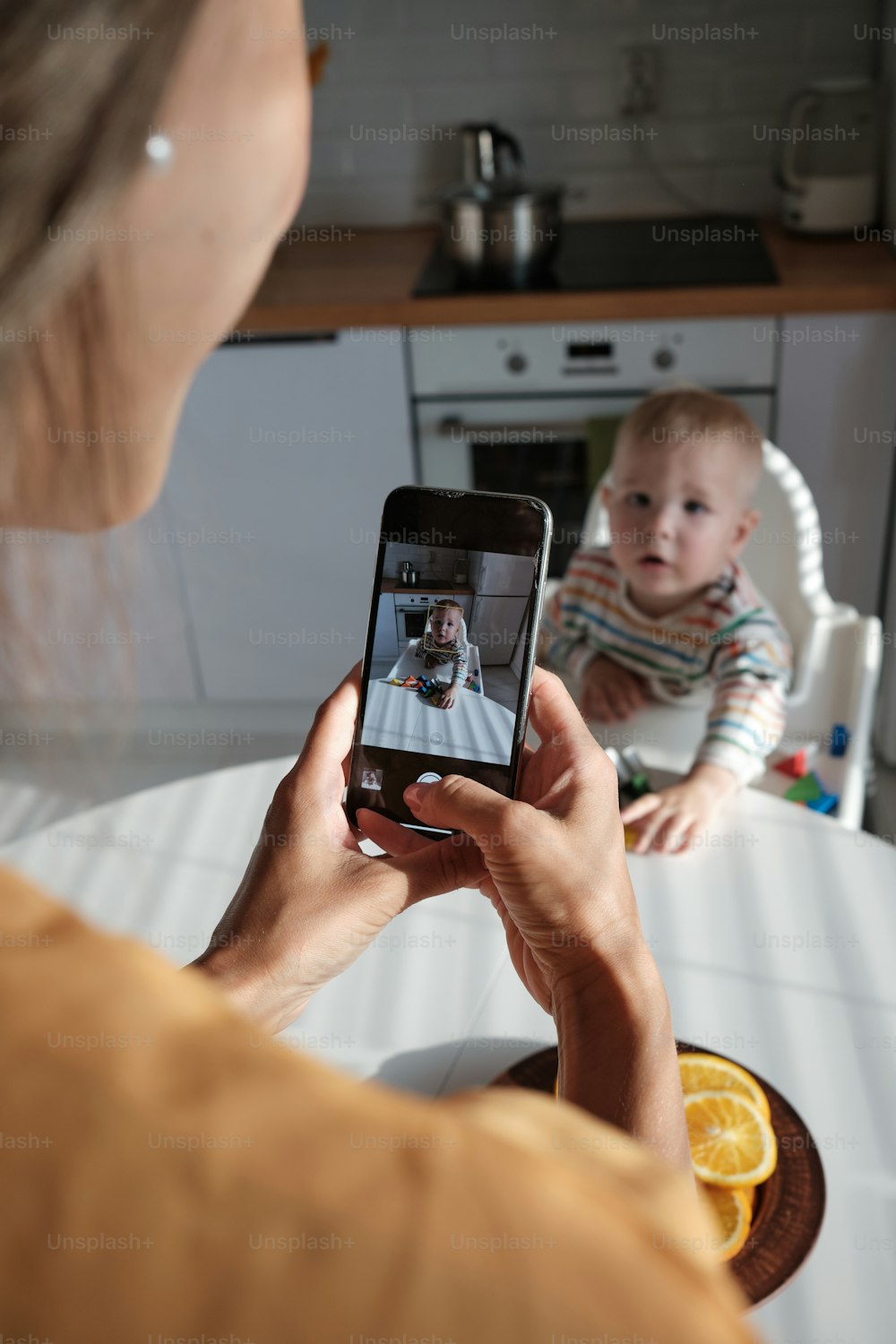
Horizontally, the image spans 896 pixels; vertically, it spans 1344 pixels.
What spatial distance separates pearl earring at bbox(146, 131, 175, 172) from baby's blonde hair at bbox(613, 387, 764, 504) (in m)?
1.28

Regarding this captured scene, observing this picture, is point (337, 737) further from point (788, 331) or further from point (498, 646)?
point (788, 331)

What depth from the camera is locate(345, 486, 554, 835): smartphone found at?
94cm

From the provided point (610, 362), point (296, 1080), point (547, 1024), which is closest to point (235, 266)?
point (296, 1080)

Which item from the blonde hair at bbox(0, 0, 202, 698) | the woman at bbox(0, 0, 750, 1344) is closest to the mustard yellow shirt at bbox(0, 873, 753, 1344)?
the woman at bbox(0, 0, 750, 1344)

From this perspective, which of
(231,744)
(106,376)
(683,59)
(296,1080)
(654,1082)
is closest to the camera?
(296,1080)

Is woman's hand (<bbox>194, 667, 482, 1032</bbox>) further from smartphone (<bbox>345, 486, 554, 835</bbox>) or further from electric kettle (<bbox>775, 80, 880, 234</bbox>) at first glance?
electric kettle (<bbox>775, 80, 880, 234</bbox>)

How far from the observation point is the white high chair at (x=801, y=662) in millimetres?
1572

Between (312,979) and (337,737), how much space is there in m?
0.20

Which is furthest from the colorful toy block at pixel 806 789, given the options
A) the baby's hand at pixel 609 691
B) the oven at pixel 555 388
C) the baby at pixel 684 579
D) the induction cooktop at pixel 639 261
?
the induction cooktop at pixel 639 261

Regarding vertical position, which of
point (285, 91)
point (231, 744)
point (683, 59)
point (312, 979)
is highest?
point (285, 91)

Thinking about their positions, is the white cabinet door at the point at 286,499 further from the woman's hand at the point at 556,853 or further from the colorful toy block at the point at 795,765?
the woman's hand at the point at 556,853

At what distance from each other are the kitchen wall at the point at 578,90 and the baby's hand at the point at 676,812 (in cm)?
185

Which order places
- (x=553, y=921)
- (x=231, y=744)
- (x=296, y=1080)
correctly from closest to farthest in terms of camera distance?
(x=296, y=1080) < (x=553, y=921) < (x=231, y=744)

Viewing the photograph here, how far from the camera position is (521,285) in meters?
2.25
